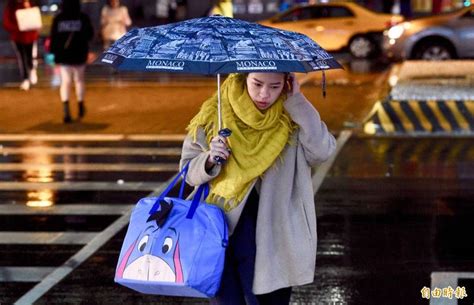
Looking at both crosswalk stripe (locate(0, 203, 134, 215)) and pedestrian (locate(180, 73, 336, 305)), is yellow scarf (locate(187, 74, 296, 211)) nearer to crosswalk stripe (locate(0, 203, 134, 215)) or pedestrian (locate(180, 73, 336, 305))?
pedestrian (locate(180, 73, 336, 305))

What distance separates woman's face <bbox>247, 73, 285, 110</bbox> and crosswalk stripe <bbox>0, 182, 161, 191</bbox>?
21.2 feet

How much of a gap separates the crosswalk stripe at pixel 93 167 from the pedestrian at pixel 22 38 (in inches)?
335

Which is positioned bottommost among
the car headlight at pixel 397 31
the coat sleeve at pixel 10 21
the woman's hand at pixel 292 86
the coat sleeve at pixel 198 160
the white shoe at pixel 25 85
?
the car headlight at pixel 397 31

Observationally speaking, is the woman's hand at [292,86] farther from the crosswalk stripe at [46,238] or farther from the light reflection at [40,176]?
the light reflection at [40,176]

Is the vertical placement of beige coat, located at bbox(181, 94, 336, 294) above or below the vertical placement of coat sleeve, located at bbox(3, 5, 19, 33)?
above

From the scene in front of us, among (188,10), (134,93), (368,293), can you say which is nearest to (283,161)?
(368,293)

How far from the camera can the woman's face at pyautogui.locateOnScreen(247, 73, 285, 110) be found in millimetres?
4750

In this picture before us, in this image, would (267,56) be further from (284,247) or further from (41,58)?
(41,58)

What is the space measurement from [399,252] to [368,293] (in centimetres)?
113

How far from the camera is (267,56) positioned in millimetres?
4586

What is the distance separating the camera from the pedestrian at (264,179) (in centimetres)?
479

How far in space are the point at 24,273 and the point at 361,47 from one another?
2154 cm

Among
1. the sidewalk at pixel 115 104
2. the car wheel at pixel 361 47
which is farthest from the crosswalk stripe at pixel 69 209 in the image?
the car wheel at pixel 361 47

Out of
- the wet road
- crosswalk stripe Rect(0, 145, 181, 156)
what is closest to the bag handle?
the wet road
